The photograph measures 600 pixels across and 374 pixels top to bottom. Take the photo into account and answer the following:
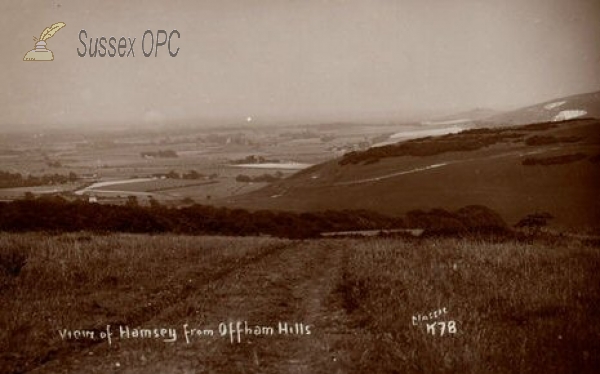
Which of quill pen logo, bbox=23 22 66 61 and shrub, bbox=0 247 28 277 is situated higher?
quill pen logo, bbox=23 22 66 61

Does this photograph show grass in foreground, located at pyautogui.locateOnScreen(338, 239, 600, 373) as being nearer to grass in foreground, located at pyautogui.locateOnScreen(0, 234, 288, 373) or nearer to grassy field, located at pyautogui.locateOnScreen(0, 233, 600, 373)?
grassy field, located at pyautogui.locateOnScreen(0, 233, 600, 373)

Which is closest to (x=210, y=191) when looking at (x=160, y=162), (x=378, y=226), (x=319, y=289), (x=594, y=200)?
(x=160, y=162)

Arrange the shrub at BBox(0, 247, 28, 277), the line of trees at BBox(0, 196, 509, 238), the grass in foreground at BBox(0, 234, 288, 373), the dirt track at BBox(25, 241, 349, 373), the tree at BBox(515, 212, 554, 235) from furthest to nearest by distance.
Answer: the line of trees at BBox(0, 196, 509, 238), the tree at BBox(515, 212, 554, 235), the shrub at BBox(0, 247, 28, 277), the grass in foreground at BBox(0, 234, 288, 373), the dirt track at BBox(25, 241, 349, 373)

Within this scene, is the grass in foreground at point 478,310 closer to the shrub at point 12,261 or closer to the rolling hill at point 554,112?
the shrub at point 12,261

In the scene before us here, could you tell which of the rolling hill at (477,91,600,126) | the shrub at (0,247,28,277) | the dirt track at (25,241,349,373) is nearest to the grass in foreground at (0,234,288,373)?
the shrub at (0,247,28,277)

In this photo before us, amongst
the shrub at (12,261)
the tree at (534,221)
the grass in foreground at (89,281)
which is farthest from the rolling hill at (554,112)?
the shrub at (12,261)

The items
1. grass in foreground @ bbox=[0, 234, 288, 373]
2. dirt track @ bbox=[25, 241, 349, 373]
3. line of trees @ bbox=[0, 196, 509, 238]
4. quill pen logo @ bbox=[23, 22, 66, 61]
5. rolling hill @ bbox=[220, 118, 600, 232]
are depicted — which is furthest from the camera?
line of trees @ bbox=[0, 196, 509, 238]

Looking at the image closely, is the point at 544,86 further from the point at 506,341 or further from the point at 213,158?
the point at 213,158
